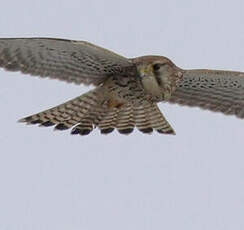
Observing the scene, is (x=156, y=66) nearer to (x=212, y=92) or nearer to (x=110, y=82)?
(x=110, y=82)

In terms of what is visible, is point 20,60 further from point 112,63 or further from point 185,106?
point 185,106

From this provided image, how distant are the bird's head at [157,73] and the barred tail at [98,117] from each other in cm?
38

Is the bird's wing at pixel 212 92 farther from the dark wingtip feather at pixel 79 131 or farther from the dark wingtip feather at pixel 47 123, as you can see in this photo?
the dark wingtip feather at pixel 47 123

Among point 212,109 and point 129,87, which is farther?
point 212,109

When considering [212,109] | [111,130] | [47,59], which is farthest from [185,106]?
[47,59]

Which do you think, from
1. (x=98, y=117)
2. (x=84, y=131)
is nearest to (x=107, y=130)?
(x=98, y=117)

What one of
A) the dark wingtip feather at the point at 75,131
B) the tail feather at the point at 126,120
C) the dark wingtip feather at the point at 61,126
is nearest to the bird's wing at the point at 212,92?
the tail feather at the point at 126,120

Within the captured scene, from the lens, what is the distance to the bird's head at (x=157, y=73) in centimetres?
1024

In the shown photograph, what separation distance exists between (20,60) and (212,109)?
2567mm

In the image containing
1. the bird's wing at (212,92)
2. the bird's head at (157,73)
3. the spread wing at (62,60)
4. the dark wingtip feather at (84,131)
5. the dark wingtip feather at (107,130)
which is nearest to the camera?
the spread wing at (62,60)

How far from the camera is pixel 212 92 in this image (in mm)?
11078

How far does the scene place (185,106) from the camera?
436 inches

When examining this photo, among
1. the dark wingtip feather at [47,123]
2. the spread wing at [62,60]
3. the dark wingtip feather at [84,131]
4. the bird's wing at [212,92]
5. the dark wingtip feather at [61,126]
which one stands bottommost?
the dark wingtip feather at [84,131]

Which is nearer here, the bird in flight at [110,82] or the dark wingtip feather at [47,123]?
the bird in flight at [110,82]
